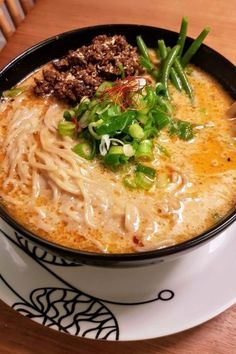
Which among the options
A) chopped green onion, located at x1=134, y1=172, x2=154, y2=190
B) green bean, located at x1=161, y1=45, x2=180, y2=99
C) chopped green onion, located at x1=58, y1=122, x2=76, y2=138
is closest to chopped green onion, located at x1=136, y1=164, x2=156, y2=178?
chopped green onion, located at x1=134, y1=172, x2=154, y2=190

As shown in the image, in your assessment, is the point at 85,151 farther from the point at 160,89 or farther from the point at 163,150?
the point at 160,89

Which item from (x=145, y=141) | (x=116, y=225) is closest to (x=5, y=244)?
(x=116, y=225)

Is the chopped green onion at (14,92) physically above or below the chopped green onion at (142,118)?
below

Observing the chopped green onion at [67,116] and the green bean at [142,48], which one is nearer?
the chopped green onion at [67,116]

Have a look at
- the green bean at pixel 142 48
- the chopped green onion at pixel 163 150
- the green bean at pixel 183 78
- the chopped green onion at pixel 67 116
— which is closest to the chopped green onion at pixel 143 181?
the chopped green onion at pixel 163 150

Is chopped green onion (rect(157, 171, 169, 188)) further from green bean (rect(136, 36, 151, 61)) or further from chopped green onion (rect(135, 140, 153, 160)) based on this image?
green bean (rect(136, 36, 151, 61))

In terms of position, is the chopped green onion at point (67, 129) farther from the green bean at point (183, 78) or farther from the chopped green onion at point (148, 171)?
the green bean at point (183, 78)

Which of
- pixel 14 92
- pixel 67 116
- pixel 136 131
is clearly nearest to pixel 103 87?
pixel 67 116
